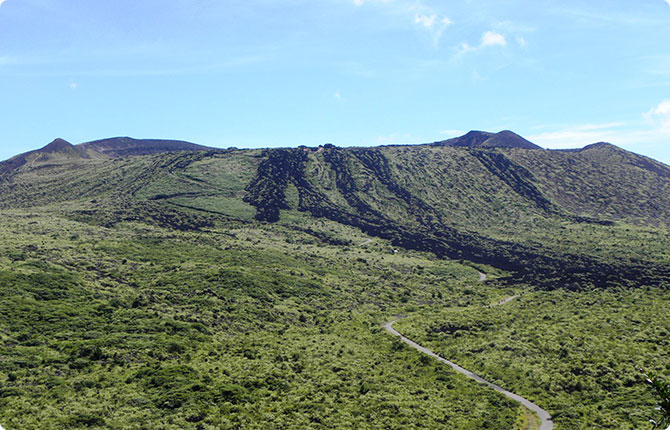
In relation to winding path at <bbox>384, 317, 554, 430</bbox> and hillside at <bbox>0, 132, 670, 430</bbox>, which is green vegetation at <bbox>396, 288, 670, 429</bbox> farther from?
winding path at <bbox>384, 317, 554, 430</bbox>

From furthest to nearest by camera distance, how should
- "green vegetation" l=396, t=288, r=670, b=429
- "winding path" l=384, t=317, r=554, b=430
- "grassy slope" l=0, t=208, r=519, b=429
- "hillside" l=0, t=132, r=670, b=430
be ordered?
"green vegetation" l=396, t=288, r=670, b=429 < "hillside" l=0, t=132, r=670, b=430 < "winding path" l=384, t=317, r=554, b=430 < "grassy slope" l=0, t=208, r=519, b=429

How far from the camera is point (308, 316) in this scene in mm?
72062

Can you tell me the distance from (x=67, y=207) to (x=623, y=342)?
15873 cm

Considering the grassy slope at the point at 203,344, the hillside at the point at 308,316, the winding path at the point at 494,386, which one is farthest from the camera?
the hillside at the point at 308,316

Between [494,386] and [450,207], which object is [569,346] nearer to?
[494,386]

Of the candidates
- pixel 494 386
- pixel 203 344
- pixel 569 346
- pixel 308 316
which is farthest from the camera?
pixel 308 316

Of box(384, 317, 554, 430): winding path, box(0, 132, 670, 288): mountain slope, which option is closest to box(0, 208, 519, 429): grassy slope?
Result: box(384, 317, 554, 430): winding path

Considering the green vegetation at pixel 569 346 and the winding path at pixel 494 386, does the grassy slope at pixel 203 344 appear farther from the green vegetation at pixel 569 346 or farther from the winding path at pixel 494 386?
the green vegetation at pixel 569 346

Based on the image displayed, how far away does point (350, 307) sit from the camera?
7925cm

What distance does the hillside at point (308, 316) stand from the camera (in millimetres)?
36938

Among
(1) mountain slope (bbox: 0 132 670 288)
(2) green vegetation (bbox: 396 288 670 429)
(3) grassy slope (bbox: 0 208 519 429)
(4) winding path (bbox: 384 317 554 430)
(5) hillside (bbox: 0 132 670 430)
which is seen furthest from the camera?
(1) mountain slope (bbox: 0 132 670 288)

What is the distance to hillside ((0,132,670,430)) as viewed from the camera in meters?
36.9

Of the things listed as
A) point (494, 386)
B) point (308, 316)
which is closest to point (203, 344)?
point (308, 316)

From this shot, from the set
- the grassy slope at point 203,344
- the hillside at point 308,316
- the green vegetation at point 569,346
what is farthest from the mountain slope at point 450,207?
the grassy slope at point 203,344
